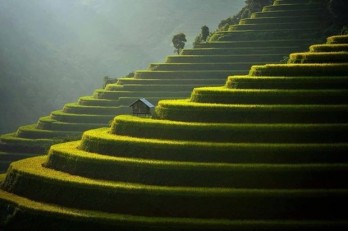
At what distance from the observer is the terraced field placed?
145 feet

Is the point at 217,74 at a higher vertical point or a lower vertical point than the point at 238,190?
higher

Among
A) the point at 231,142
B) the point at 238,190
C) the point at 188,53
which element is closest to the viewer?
the point at 238,190

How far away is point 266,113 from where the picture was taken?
5019 centimetres

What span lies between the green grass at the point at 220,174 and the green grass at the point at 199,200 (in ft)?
2.64

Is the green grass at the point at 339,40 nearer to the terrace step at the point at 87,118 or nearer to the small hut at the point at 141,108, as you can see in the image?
the small hut at the point at 141,108

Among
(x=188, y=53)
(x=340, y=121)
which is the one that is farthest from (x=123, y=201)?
(x=188, y=53)

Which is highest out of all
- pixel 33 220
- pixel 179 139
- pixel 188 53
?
pixel 188 53

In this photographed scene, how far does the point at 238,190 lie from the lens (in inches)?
1764

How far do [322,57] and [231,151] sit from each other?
15133 mm

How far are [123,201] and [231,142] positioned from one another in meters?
7.99

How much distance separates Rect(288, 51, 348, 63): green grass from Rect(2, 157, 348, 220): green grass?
52.1 ft

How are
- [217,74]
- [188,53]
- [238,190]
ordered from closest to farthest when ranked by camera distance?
[238,190]
[217,74]
[188,53]

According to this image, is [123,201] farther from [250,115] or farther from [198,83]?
[198,83]

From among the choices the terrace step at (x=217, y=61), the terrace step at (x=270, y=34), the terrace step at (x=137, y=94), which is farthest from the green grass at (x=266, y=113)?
the terrace step at (x=270, y=34)
